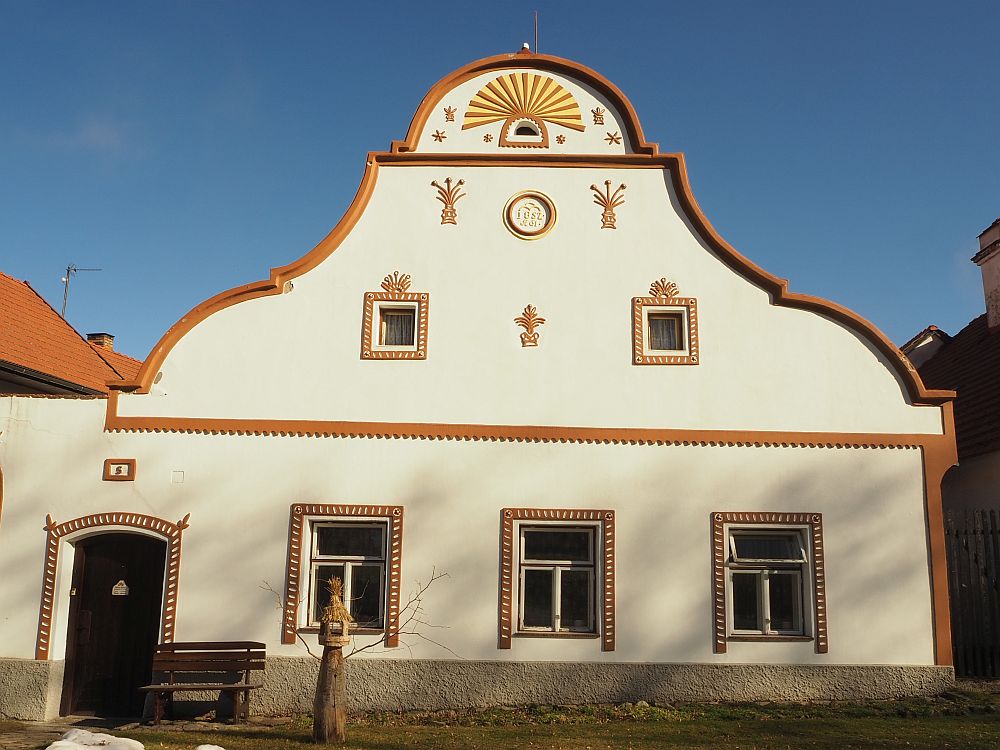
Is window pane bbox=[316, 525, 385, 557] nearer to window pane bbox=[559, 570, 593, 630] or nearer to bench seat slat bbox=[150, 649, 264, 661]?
bench seat slat bbox=[150, 649, 264, 661]

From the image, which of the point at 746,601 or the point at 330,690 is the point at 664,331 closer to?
the point at 746,601

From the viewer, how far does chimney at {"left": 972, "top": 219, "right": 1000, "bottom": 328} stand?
15.1 m

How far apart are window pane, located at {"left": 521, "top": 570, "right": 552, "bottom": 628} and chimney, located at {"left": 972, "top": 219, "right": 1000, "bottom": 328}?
415 inches

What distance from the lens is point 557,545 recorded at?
10086 millimetres

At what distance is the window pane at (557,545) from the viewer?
33.0 ft

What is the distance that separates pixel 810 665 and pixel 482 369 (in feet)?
17.4

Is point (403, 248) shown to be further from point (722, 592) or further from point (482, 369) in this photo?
point (722, 592)

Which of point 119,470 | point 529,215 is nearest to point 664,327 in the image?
point 529,215

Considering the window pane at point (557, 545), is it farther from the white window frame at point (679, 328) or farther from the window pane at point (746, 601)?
the white window frame at point (679, 328)

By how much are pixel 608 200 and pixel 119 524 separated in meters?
7.41

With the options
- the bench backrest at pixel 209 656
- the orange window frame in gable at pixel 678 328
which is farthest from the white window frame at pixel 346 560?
the orange window frame in gable at pixel 678 328

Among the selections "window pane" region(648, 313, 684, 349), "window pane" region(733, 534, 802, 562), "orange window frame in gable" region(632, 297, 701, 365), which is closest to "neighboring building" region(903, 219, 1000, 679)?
"window pane" region(733, 534, 802, 562)

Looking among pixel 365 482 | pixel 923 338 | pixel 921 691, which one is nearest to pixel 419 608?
Answer: pixel 365 482

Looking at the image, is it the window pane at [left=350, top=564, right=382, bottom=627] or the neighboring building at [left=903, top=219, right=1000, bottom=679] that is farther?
the neighboring building at [left=903, top=219, right=1000, bottom=679]
